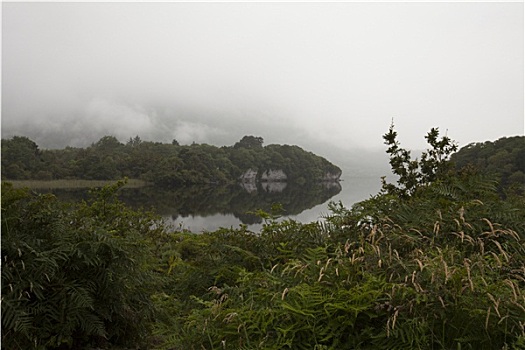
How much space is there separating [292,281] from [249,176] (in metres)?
104

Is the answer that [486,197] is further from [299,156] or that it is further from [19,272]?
[299,156]

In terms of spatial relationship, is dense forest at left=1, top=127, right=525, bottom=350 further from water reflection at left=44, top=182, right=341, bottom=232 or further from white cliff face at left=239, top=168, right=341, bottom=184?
white cliff face at left=239, top=168, right=341, bottom=184

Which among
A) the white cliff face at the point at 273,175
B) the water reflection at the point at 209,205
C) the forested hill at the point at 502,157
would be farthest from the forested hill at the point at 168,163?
the forested hill at the point at 502,157

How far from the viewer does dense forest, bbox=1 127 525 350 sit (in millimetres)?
1704

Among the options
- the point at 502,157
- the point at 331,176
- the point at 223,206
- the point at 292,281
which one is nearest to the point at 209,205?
the point at 223,206

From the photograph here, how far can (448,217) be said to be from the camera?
2.65m

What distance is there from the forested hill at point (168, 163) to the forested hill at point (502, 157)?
123ft

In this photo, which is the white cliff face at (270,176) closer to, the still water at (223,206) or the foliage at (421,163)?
the still water at (223,206)

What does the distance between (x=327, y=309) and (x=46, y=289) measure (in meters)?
1.99

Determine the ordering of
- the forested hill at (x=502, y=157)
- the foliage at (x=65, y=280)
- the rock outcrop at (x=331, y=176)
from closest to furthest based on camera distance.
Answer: the foliage at (x=65, y=280)
the forested hill at (x=502, y=157)
the rock outcrop at (x=331, y=176)

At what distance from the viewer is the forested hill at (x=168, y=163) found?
51156mm

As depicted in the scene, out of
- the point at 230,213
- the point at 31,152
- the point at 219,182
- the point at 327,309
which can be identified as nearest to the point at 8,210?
the point at 327,309

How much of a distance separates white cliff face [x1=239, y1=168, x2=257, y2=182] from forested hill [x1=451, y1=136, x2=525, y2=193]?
306 feet

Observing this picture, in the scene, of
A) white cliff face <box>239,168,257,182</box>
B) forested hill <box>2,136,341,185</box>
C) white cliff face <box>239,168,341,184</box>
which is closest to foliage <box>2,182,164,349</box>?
forested hill <box>2,136,341,185</box>
